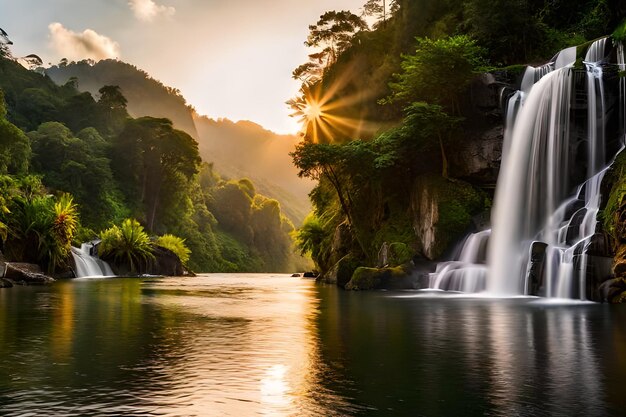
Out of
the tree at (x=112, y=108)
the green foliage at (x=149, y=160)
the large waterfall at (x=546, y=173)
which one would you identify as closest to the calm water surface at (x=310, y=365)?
the large waterfall at (x=546, y=173)

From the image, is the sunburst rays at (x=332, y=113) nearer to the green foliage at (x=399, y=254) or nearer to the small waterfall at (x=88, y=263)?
the green foliage at (x=399, y=254)

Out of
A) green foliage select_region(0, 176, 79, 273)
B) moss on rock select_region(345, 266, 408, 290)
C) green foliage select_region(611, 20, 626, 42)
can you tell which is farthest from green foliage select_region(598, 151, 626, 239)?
green foliage select_region(0, 176, 79, 273)

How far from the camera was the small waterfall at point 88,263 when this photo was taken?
41.8 m

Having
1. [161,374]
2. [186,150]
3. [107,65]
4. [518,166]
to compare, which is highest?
[107,65]

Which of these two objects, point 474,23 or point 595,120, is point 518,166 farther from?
point 474,23

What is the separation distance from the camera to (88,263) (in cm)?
4322

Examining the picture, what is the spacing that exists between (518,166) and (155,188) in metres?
57.7

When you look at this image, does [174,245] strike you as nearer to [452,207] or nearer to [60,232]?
[60,232]

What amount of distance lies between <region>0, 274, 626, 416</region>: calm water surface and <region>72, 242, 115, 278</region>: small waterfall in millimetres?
30659

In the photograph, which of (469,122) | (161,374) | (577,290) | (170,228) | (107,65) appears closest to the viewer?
(161,374)

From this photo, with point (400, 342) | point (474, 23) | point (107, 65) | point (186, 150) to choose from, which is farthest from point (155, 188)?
point (107, 65)

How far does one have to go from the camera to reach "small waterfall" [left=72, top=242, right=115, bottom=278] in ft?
137

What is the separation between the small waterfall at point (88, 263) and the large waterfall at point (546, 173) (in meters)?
26.5

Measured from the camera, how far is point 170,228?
82.8 meters
